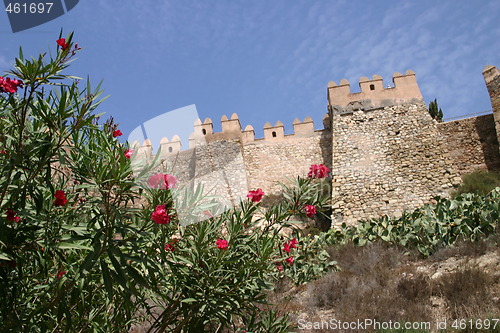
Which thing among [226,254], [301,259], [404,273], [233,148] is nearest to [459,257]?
[404,273]

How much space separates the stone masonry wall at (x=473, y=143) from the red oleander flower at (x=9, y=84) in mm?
13438

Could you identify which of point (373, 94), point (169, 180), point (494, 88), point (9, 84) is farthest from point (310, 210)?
point (373, 94)

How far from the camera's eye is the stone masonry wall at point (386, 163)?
12.4m

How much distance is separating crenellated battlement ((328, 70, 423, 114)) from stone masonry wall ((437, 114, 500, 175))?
1.71m

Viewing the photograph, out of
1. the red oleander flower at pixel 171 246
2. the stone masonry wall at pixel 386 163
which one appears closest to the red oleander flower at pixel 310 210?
the red oleander flower at pixel 171 246

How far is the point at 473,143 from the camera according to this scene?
1366 centimetres

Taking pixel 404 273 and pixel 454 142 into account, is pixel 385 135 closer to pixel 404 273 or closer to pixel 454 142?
pixel 454 142

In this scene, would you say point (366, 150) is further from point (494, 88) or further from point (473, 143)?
point (494, 88)

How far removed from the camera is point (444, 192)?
479 inches

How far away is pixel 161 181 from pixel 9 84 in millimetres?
1162

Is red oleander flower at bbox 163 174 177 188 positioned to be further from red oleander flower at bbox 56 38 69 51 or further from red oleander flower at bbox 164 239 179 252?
red oleander flower at bbox 56 38 69 51

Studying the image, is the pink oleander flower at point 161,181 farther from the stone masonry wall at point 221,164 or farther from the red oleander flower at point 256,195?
the stone masonry wall at point 221,164

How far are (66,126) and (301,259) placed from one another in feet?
22.7

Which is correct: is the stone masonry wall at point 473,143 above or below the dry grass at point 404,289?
above
